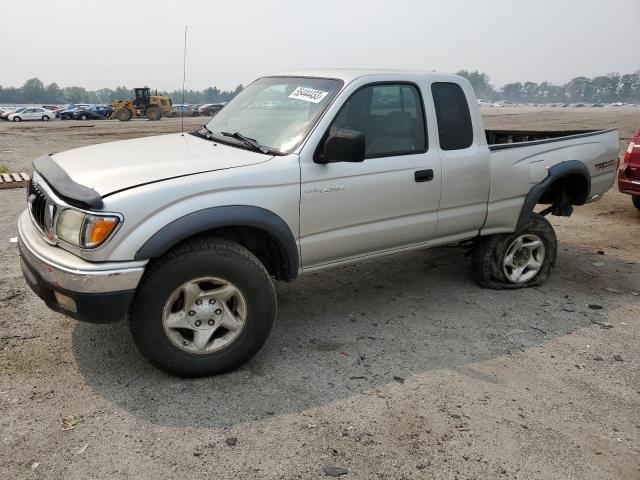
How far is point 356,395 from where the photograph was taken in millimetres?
3254

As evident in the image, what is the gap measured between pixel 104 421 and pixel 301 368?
1223 mm

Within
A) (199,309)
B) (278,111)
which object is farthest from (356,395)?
(278,111)

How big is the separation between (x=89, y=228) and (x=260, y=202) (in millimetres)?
981

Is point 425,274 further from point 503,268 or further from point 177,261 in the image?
point 177,261

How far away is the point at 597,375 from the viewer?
3580 mm

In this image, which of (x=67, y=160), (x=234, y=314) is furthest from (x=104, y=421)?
(x=67, y=160)

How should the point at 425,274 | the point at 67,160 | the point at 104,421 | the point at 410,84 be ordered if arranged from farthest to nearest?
the point at 425,274 → the point at 410,84 → the point at 67,160 → the point at 104,421

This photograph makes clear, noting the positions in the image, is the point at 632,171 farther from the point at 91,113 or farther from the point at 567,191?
the point at 91,113

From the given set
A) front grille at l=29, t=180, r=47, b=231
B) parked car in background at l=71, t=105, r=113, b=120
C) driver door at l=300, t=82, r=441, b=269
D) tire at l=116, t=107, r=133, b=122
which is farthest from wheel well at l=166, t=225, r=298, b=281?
parked car in background at l=71, t=105, r=113, b=120

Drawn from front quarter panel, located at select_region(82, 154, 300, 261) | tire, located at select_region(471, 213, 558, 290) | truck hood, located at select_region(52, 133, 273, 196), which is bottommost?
tire, located at select_region(471, 213, 558, 290)

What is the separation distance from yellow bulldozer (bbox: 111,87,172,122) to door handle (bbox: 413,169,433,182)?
127ft

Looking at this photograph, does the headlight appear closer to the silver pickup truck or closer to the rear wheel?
the silver pickup truck

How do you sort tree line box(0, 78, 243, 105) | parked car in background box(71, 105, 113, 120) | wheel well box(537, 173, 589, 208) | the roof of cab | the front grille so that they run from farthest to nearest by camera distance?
tree line box(0, 78, 243, 105) < parked car in background box(71, 105, 113, 120) < wheel well box(537, 173, 589, 208) < the roof of cab < the front grille

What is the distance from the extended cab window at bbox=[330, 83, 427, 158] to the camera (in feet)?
12.5
